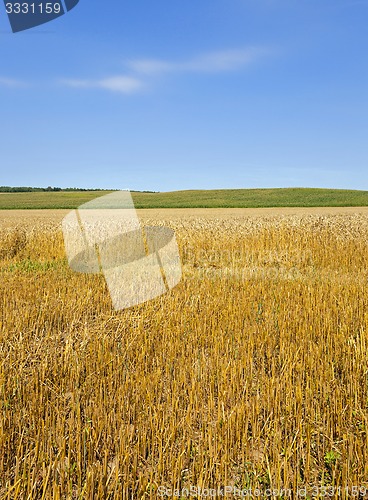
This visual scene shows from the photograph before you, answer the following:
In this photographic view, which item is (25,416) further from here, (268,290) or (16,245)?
(16,245)

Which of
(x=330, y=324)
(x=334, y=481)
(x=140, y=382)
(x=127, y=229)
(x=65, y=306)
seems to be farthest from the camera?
(x=127, y=229)

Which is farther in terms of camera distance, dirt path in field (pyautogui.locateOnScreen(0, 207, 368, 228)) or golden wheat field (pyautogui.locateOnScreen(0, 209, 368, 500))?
dirt path in field (pyautogui.locateOnScreen(0, 207, 368, 228))

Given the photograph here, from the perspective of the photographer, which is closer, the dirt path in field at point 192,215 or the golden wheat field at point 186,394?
the golden wheat field at point 186,394

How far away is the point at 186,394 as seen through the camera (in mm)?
3805

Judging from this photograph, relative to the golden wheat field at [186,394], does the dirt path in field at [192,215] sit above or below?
above

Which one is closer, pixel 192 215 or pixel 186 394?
pixel 186 394

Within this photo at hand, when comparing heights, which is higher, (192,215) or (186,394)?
(192,215)

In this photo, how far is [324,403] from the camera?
143 inches

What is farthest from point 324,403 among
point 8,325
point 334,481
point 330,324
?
point 8,325

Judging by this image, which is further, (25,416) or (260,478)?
(25,416)

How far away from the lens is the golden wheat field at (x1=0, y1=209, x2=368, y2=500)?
2.76 metres

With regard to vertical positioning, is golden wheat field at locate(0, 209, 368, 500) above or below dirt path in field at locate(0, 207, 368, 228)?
below

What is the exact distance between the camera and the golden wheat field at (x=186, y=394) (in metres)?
2.76

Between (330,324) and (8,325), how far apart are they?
4.17m
